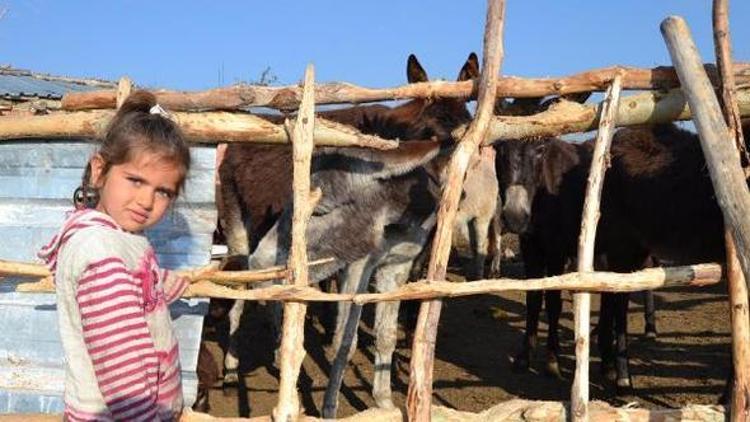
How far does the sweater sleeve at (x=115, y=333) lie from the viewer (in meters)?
2.30

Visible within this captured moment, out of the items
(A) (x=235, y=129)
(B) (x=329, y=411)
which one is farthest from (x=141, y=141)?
(B) (x=329, y=411)

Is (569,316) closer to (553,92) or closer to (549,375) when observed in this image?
(549,375)

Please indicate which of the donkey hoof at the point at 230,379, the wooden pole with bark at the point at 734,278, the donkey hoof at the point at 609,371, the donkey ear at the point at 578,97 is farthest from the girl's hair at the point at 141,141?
the donkey hoof at the point at 609,371

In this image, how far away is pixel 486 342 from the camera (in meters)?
9.14

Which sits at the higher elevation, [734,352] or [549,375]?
[734,352]

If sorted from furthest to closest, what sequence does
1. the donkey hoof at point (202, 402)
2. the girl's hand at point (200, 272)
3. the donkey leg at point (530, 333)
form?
1. the donkey leg at point (530, 333)
2. the donkey hoof at point (202, 402)
3. the girl's hand at point (200, 272)

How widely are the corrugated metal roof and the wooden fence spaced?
7.40 m

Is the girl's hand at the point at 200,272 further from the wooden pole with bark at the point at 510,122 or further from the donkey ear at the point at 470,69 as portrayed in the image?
the donkey ear at the point at 470,69

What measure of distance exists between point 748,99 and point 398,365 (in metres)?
5.09

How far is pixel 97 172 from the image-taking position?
2570 mm

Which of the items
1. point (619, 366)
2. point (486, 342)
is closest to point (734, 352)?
point (619, 366)

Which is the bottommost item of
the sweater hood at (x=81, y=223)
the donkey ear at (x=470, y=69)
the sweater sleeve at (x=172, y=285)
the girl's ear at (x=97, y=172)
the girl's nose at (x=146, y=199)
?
the sweater sleeve at (x=172, y=285)

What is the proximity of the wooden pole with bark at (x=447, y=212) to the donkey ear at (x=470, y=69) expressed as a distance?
5.78 feet

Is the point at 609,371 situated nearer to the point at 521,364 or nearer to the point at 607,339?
the point at 607,339
